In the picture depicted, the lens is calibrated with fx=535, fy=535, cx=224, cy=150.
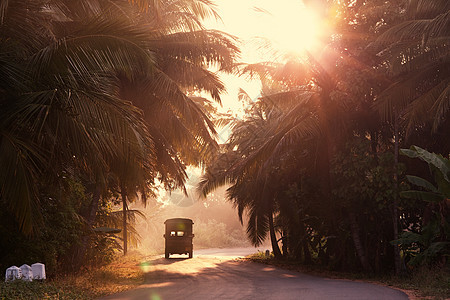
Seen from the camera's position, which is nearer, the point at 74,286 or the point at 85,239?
the point at 74,286

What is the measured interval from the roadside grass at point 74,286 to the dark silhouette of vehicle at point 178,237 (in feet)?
51.4

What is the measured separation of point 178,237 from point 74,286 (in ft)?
69.9

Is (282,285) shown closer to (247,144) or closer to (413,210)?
(413,210)

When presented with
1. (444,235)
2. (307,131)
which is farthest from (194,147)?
(444,235)

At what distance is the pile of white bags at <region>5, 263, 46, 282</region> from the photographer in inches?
445

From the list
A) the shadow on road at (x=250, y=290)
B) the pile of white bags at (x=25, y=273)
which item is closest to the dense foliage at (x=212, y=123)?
the pile of white bags at (x=25, y=273)

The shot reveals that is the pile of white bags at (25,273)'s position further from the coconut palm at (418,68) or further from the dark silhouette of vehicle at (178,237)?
the dark silhouette of vehicle at (178,237)

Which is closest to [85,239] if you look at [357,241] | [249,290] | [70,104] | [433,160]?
[249,290]

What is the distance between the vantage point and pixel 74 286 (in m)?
12.9

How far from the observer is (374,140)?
736 inches

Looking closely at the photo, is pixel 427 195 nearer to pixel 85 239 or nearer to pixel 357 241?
pixel 357 241

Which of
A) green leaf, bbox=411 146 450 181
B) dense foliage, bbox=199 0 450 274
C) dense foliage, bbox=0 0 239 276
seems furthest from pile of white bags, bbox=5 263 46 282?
green leaf, bbox=411 146 450 181

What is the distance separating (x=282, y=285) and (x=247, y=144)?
12.8m

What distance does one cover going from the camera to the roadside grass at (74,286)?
33.8ft
